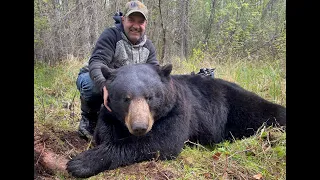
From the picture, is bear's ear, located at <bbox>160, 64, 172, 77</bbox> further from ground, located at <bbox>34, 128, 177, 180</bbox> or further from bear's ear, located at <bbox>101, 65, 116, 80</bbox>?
ground, located at <bbox>34, 128, 177, 180</bbox>

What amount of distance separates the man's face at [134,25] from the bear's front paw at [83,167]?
5.19 ft

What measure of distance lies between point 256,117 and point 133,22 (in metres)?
1.94

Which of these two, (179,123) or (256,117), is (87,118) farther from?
(256,117)

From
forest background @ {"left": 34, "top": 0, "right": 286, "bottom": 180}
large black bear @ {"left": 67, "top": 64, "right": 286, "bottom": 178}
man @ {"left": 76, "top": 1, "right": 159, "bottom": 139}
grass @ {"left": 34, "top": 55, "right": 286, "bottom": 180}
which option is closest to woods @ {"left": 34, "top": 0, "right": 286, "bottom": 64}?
forest background @ {"left": 34, "top": 0, "right": 286, "bottom": 180}

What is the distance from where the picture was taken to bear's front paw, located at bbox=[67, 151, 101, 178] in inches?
99.0

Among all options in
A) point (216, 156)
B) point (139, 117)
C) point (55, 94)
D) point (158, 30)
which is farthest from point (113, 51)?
point (158, 30)

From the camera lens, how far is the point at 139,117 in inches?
99.3

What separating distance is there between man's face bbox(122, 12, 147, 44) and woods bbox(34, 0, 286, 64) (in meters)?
4.61

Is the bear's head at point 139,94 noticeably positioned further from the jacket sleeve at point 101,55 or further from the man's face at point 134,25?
the man's face at point 134,25

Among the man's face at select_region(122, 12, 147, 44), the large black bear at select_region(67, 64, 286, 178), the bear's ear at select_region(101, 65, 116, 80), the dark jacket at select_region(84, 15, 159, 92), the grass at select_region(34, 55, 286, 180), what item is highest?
the man's face at select_region(122, 12, 147, 44)

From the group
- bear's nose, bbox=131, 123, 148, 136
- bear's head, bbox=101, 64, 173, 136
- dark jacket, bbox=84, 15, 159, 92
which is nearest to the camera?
bear's nose, bbox=131, 123, 148, 136

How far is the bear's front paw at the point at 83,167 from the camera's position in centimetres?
252

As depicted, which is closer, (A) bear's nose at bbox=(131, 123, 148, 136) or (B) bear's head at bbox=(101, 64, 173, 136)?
(A) bear's nose at bbox=(131, 123, 148, 136)

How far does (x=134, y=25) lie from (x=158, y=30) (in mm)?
8343
